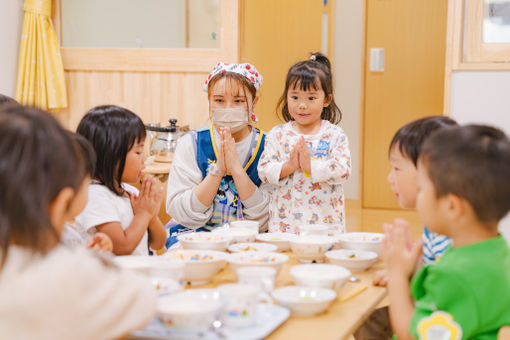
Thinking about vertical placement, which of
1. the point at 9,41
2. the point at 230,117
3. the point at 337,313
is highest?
the point at 9,41

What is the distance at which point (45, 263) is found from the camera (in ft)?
2.53

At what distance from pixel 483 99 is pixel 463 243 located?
1.90 m

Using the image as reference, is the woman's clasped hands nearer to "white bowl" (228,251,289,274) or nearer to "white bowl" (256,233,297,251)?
"white bowl" (256,233,297,251)

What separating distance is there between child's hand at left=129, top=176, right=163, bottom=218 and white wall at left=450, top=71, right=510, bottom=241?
5.97 feet

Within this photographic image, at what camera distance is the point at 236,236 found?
1.53 meters

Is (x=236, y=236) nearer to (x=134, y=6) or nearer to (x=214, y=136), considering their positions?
(x=214, y=136)

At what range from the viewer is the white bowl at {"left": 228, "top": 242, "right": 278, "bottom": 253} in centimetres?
143

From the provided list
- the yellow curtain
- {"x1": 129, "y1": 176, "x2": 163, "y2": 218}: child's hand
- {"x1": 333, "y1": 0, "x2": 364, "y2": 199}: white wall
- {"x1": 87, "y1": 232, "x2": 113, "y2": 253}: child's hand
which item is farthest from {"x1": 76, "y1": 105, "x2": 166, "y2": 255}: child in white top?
{"x1": 333, "y1": 0, "x2": 364, "y2": 199}: white wall

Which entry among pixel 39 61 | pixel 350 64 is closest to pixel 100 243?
pixel 39 61

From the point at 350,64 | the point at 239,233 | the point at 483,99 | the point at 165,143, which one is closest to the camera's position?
the point at 239,233

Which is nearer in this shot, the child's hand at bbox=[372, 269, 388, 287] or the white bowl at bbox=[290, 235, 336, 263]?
the child's hand at bbox=[372, 269, 388, 287]

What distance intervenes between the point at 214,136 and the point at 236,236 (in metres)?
0.72

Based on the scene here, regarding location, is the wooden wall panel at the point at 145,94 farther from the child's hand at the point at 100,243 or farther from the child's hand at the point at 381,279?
the child's hand at the point at 381,279

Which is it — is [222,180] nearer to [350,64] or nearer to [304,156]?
[304,156]
